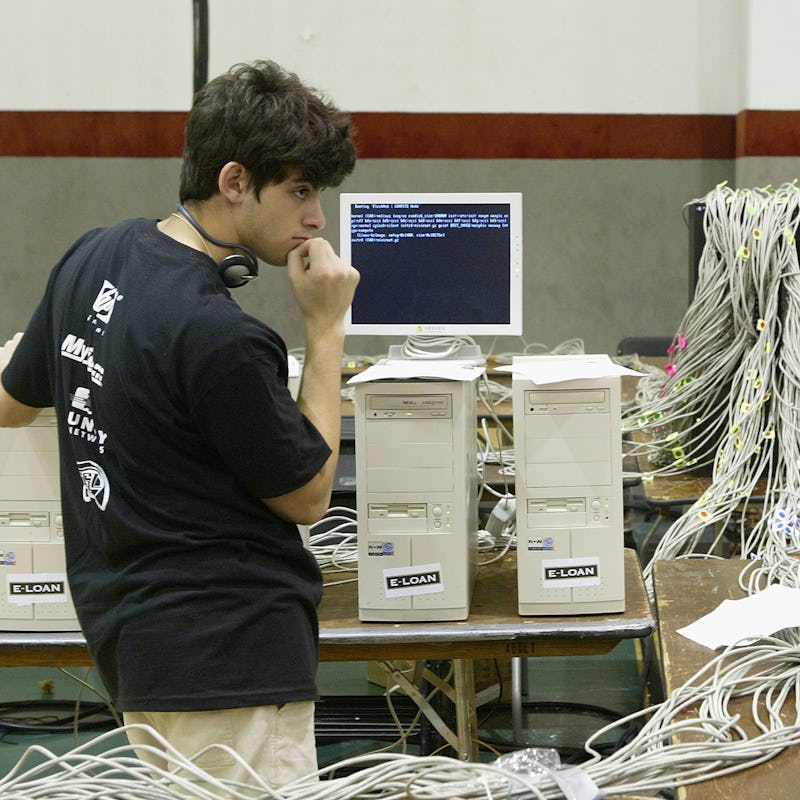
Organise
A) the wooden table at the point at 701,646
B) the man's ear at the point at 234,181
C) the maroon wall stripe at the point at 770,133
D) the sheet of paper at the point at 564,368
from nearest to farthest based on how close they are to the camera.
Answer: the wooden table at the point at 701,646, the man's ear at the point at 234,181, the sheet of paper at the point at 564,368, the maroon wall stripe at the point at 770,133

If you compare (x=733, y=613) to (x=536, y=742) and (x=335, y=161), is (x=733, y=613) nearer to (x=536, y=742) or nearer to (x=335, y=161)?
(x=335, y=161)

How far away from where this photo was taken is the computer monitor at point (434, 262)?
2047 mm

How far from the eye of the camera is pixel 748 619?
1.64m

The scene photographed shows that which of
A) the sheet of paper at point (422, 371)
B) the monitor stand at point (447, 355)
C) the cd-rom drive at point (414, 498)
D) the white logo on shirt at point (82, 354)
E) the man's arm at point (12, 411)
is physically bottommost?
the cd-rom drive at point (414, 498)

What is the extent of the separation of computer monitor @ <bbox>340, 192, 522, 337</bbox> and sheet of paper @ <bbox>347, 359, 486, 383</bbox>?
0.15m

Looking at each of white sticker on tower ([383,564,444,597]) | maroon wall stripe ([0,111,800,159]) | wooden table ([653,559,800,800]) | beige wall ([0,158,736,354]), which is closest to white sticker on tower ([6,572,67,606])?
white sticker on tower ([383,564,444,597])

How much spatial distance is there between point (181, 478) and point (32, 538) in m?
0.72

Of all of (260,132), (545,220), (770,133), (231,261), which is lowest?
(231,261)

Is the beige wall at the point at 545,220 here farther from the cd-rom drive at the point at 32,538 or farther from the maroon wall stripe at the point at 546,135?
the cd-rom drive at the point at 32,538

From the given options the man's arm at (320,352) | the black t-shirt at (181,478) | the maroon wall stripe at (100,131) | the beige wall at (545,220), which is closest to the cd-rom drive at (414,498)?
the man's arm at (320,352)

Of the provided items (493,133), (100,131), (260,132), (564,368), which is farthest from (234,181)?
(100,131)

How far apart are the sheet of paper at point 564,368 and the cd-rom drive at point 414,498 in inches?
4.0

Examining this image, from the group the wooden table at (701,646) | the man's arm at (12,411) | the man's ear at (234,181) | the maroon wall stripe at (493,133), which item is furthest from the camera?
the maroon wall stripe at (493,133)

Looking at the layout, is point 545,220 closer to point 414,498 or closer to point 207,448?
point 414,498
